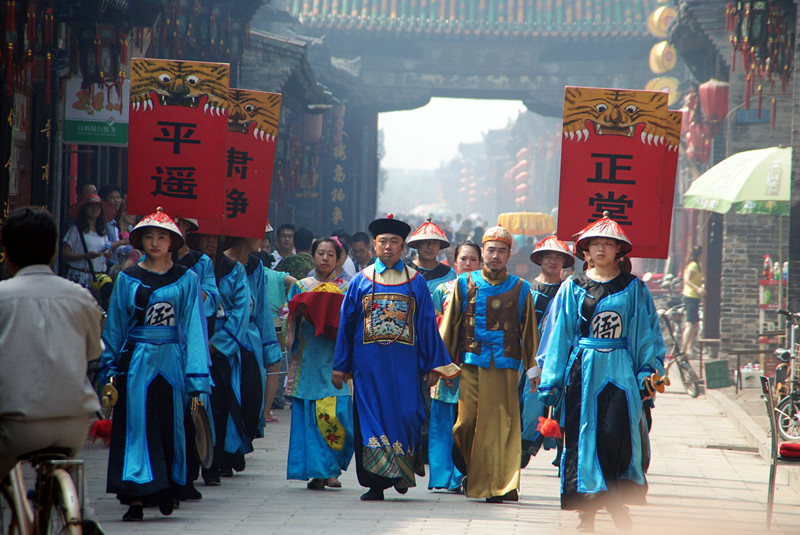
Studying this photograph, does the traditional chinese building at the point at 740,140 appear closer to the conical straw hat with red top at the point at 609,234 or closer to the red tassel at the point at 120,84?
the red tassel at the point at 120,84

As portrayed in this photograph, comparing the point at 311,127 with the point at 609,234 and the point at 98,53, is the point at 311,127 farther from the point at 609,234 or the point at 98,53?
the point at 609,234

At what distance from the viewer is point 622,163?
Answer: 843 cm

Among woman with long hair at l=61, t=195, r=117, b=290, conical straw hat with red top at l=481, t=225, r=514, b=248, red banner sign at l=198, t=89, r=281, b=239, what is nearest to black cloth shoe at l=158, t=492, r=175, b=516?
red banner sign at l=198, t=89, r=281, b=239

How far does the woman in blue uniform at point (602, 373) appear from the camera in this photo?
6.90 metres

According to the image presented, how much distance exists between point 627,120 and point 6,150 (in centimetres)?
543

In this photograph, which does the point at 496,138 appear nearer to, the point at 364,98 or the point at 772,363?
the point at 364,98

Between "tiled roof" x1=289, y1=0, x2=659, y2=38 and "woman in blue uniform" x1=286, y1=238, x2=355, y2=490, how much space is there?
68.4 ft

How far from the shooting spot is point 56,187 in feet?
39.2

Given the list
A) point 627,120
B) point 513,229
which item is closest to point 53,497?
point 627,120

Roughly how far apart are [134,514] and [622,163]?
413 centimetres

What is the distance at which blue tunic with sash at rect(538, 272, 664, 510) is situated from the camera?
6914mm

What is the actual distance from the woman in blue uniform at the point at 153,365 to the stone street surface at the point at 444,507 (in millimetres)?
253

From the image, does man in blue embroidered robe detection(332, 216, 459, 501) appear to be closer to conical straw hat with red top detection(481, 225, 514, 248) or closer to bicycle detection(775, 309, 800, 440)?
conical straw hat with red top detection(481, 225, 514, 248)

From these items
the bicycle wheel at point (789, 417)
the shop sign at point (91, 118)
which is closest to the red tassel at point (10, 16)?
the shop sign at point (91, 118)
